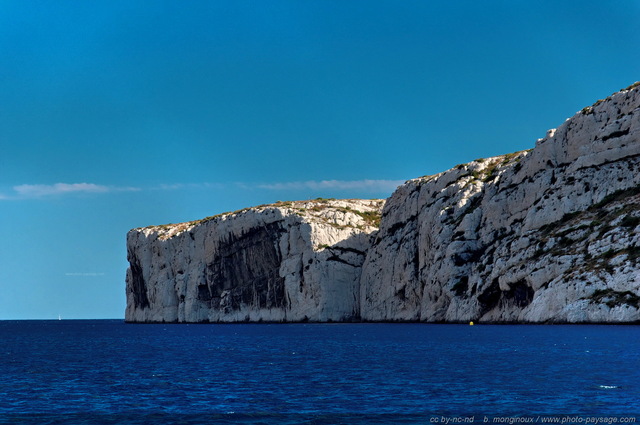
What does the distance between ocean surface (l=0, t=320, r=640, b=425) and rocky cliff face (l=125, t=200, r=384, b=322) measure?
307 ft

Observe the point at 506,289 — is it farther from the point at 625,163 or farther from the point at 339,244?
the point at 339,244

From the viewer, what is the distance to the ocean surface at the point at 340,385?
115ft

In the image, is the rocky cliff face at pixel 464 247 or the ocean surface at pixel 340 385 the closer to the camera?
the ocean surface at pixel 340 385

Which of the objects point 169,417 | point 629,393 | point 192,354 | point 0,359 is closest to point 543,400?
point 629,393

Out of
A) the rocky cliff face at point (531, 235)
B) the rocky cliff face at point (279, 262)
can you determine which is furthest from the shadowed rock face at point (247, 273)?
the rocky cliff face at point (531, 235)

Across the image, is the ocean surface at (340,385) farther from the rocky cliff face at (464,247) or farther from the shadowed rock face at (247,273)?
the shadowed rock face at (247,273)

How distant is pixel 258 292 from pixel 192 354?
107891 mm

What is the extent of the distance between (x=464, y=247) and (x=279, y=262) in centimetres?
5760

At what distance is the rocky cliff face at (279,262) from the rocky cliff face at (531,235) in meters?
12.0

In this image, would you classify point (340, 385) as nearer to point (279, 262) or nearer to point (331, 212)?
point (279, 262)

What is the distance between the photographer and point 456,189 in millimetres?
146750

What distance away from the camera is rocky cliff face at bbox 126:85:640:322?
103250 mm

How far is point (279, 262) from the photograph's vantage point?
591 feet

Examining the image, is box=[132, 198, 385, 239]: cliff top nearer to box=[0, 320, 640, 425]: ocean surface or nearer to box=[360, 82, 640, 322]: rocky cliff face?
box=[360, 82, 640, 322]: rocky cliff face
